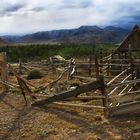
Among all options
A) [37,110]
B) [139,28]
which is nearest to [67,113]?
[37,110]

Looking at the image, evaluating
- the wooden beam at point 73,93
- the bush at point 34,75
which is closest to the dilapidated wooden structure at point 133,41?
the bush at point 34,75

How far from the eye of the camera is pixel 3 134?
10.4 metres

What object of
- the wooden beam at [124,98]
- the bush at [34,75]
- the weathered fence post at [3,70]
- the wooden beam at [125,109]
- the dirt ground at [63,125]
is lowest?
the bush at [34,75]

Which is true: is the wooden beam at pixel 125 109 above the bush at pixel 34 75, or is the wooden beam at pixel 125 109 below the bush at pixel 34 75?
above

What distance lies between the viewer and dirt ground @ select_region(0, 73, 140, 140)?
32.8 ft

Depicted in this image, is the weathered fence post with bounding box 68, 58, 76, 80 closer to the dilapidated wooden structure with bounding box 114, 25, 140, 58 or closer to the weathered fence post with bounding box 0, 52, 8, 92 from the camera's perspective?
the weathered fence post with bounding box 0, 52, 8, 92

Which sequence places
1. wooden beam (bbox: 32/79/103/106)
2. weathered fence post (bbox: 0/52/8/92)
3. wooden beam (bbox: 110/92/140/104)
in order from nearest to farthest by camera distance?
wooden beam (bbox: 32/79/103/106) < wooden beam (bbox: 110/92/140/104) < weathered fence post (bbox: 0/52/8/92)

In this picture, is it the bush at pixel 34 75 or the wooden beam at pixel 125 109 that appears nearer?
the wooden beam at pixel 125 109

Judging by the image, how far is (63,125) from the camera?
35.8 ft

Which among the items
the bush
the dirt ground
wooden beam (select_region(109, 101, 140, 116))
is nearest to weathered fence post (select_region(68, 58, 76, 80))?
the bush

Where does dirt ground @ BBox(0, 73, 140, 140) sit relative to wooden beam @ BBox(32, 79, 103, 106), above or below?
below

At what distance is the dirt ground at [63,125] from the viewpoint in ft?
32.8

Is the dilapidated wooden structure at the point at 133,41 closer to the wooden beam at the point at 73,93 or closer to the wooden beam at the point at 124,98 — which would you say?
the wooden beam at the point at 73,93

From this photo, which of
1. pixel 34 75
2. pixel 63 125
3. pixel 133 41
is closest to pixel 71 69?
pixel 34 75
